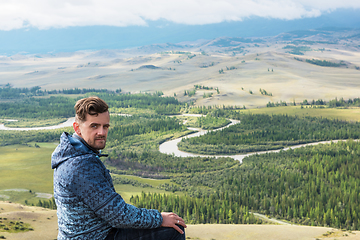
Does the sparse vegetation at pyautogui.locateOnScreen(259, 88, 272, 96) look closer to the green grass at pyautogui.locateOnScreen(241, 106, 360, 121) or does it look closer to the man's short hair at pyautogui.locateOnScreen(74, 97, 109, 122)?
the green grass at pyautogui.locateOnScreen(241, 106, 360, 121)

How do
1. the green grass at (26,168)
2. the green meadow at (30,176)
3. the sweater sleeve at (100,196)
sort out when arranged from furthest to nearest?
1. the green grass at (26,168)
2. the green meadow at (30,176)
3. the sweater sleeve at (100,196)

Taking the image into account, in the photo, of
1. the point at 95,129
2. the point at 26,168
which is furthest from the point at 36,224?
the point at 26,168

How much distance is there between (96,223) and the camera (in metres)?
8.75

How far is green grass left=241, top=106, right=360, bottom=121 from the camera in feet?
416

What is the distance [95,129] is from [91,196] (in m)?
1.51

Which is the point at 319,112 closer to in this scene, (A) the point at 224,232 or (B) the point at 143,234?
(A) the point at 224,232

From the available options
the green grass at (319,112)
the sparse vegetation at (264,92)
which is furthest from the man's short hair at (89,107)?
the sparse vegetation at (264,92)

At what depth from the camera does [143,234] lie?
9414 millimetres

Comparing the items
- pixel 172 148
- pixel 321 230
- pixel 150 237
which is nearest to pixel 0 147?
pixel 172 148

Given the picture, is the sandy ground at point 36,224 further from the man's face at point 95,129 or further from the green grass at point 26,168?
the green grass at point 26,168

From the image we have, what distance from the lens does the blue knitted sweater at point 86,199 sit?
8312 millimetres

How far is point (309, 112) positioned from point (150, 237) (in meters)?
134

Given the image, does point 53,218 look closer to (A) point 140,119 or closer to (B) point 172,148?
(B) point 172,148

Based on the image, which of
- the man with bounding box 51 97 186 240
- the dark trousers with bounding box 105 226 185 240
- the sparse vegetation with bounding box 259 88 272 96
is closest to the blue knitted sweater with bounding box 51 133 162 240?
the man with bounding box 51 97 186 240
